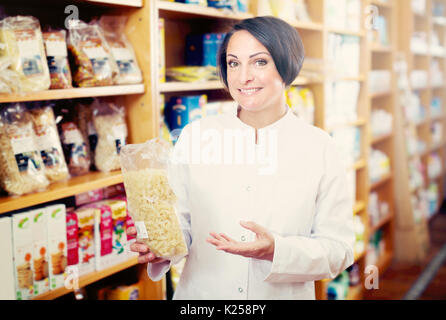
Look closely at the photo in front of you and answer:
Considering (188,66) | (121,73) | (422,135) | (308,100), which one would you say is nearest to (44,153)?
(121,73)

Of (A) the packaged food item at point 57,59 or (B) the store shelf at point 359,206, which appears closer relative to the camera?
(A) the packaged food item at point 57,59

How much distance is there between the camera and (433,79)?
5207 mm

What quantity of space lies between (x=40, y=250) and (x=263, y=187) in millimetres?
660

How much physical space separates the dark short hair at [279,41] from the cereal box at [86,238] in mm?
702

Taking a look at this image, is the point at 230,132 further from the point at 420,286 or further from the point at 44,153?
the point at 420,286

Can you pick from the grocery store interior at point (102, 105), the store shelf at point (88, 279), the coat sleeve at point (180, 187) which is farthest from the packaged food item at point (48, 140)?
the coat sleeve at point (180, 187)

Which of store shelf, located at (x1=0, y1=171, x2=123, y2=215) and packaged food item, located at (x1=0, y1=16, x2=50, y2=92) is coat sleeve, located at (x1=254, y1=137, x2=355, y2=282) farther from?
packaged food item, located at (x1=0, y1=16, x2=50, y2=92)

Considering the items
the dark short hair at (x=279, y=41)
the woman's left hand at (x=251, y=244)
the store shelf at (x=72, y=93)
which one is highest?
the dark short hair at (x=279, y=41)

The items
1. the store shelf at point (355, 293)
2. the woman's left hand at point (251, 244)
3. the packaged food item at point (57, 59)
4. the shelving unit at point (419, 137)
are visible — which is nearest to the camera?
the woman's left hand at point (251, 244)

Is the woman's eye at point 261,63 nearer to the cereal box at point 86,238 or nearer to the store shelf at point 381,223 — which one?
the cereal box at point 86,238

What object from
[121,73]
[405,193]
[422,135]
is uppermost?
[121,73]

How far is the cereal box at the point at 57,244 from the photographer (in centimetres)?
143

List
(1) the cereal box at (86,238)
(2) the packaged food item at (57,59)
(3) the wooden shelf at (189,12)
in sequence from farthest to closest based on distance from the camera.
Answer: (3) the wooden shelf at (189,12)
(1) the cereal box at (86,238)
(2) the packaged food item at (57,59)

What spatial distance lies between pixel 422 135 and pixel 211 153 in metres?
4.39
